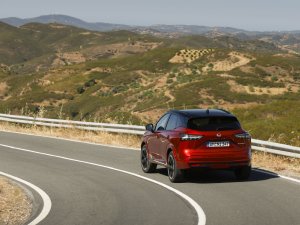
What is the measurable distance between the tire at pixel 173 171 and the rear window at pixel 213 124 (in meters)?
0.79

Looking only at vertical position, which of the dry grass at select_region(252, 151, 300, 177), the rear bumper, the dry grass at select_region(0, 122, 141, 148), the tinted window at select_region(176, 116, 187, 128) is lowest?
the dry grass at select_region(0, 122, 141, 148)

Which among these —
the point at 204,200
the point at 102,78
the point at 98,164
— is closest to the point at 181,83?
the point at 102,78

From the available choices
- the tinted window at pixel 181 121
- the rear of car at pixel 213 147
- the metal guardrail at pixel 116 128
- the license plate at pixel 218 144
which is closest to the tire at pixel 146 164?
the tinted window at pixel 181 121

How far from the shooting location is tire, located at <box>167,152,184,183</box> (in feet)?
42.1

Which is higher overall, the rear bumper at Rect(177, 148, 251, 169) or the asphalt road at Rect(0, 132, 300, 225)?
the rear bumper at Rect(177, 148, 251, 169)

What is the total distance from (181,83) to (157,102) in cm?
1305

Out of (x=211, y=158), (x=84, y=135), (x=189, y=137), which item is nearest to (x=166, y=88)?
(x=84, y=135)

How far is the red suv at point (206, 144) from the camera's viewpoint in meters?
12.6

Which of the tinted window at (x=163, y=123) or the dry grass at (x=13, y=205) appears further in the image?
the tinted window at (x=163, y=123)

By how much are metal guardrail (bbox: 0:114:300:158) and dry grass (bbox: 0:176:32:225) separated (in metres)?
6.35

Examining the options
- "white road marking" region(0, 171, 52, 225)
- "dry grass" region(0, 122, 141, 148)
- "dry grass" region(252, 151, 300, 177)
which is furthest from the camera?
"dry grass" region(0, 122, 141, 148)

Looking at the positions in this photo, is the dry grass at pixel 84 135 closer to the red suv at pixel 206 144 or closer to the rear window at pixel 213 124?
the red suv at pixel 206 144

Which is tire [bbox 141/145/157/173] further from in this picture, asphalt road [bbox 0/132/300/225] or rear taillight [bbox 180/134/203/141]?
rear taillight [bbox 180/134/203/141]

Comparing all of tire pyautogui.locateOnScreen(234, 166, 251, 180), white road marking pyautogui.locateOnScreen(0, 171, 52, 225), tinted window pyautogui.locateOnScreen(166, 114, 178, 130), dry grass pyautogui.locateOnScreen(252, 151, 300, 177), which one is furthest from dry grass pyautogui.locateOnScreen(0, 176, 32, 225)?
dry grass pyautogui.locateOnScreen(252, 151, 300, 177)
